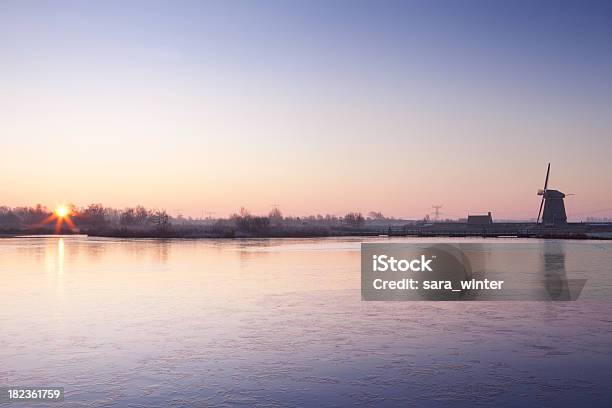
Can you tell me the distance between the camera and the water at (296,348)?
768 cm

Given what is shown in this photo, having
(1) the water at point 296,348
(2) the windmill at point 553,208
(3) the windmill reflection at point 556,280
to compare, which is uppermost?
(2) the windmill at point 553,208

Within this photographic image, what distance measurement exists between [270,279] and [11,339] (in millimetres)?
11950

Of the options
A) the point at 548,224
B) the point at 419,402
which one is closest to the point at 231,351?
the point at 419,402

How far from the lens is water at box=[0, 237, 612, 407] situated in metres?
7.68

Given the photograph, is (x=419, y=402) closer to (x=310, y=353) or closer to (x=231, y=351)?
(x=310, y=353)

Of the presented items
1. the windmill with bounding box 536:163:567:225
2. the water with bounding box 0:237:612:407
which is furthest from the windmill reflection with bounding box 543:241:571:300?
the windmill with bounding box 536:163:567:225

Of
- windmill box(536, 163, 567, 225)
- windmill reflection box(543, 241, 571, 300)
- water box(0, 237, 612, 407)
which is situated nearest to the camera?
water box(0, 237, 612, 407)

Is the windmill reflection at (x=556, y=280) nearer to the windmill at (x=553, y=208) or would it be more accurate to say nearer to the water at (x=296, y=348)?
the water at (x=296, y=348)

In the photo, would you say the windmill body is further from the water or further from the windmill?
the water

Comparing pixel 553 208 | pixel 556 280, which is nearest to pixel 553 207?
pixel 553 208

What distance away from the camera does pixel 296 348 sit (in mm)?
10438

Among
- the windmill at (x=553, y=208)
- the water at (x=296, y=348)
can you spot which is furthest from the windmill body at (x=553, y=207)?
the water at (x=296, y=348)

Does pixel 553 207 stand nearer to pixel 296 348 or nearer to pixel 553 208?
pixel 553 208

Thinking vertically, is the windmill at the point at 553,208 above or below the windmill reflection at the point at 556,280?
above
